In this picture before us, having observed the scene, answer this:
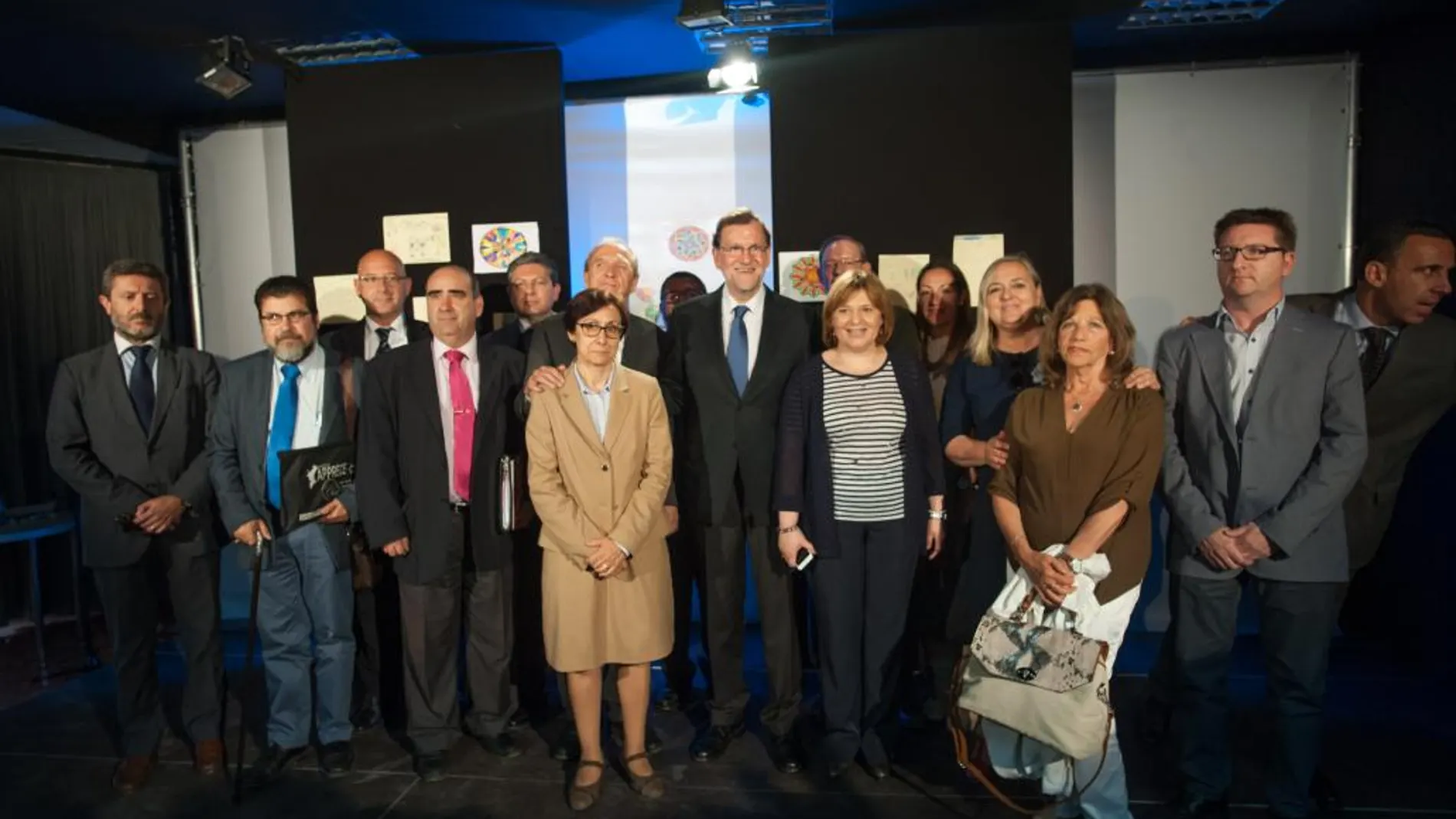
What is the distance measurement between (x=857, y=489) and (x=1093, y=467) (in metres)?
0.75

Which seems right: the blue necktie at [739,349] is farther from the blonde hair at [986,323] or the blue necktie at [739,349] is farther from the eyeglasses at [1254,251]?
the eyeglasses at [1254,251]

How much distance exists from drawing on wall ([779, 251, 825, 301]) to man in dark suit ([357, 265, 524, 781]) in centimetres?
166

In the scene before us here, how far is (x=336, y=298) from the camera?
5027 mm

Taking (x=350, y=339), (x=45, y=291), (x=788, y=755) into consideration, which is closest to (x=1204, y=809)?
(x=788, y=755)

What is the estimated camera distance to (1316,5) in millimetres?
4582

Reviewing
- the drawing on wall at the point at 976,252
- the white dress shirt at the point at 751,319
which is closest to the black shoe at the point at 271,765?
the white dress shirt at the point at 751,319

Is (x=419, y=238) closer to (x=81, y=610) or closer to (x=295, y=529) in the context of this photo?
(x=295, y=529)

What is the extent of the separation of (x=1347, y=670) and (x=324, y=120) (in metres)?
5.72

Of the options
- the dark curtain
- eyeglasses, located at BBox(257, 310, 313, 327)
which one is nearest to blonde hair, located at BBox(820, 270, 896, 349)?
eyeglasses, located at BBox(257, 310, 313, 327)

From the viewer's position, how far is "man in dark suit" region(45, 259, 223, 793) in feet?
11.2

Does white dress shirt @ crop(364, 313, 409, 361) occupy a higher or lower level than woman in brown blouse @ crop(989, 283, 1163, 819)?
higher

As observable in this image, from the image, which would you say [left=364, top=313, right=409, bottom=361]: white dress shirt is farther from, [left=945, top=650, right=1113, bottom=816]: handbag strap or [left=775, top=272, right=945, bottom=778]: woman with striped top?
[left=945, top=650, right=1113, bottom=816]: handbag strap

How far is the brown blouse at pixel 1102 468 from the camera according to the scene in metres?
2.71

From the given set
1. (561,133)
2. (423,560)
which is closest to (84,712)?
(423,560)
